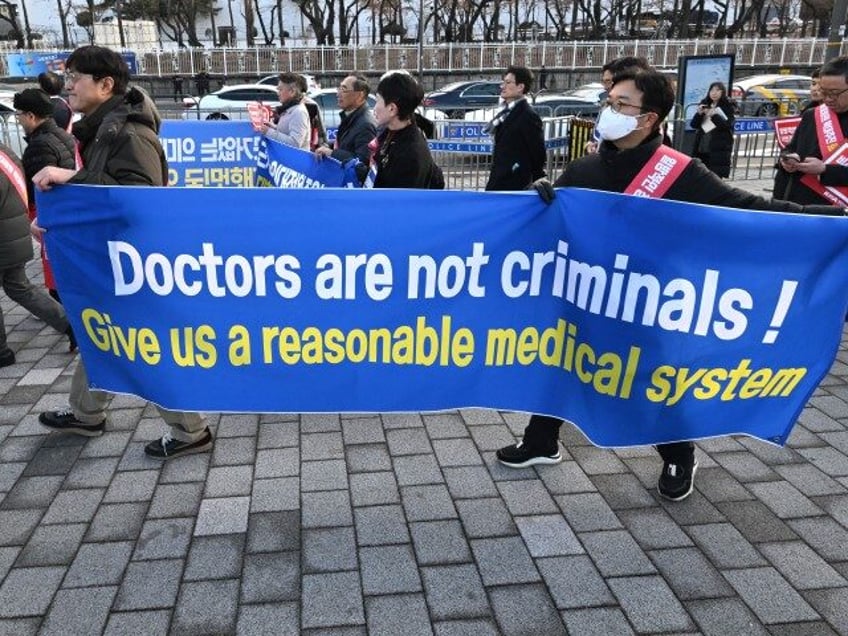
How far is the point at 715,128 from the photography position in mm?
10664

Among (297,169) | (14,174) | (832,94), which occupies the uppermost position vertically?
(832,94)

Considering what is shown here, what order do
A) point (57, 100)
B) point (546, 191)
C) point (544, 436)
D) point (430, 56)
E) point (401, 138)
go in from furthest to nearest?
point (430, 56) < point (57, 100) < point (401, 138) < point (544, 436) < point (546, 191)

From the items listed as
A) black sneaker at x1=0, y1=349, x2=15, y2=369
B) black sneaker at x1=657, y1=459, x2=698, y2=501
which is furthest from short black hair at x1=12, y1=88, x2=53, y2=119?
black sneaker at x1=657, y1=459, x2=698, y2=501

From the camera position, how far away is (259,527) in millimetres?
3283

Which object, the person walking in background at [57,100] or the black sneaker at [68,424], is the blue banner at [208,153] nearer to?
the person walking in background at [57,100]

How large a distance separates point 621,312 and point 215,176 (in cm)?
611

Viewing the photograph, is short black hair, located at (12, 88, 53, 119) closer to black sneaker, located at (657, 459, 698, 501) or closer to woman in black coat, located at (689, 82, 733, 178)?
black sneaker, located at (657, 459, 698, 501)

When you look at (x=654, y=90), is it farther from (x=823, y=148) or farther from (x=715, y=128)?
(x=715, y=128)

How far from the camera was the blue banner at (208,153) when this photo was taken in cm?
784

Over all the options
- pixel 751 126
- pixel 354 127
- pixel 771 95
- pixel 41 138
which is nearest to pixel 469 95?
pixel 771 95

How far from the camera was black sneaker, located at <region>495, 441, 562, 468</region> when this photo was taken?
380cm

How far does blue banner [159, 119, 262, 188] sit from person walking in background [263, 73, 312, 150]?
656 mm

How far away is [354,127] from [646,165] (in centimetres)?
339

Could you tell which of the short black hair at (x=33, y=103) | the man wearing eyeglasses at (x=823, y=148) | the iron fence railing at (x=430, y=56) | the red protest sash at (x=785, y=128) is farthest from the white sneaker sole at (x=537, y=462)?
the iron fence railing at (x=430, y=56)
